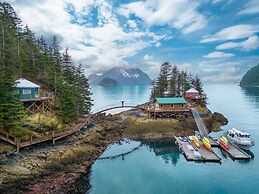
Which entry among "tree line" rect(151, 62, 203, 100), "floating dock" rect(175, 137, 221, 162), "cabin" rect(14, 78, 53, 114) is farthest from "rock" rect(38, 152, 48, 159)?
"tree line" rect(151, 62, 203, 100)

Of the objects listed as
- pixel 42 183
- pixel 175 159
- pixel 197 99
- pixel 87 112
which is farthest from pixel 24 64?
pixel 197 99

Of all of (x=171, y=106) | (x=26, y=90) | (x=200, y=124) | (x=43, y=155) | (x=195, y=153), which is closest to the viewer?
(x=43, y=155)

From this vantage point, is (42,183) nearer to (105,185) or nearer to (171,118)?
(105,185)

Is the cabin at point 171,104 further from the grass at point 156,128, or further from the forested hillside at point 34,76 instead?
the forested hillside at point 34,76

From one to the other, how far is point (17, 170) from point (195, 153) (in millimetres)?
25161

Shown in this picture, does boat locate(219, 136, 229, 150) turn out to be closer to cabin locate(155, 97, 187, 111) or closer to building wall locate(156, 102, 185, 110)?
cabin locate(155, 97, 187, 111)

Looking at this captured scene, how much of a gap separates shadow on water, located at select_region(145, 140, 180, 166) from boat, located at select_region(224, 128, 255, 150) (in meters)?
10.9

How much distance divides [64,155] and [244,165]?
86.5 feet

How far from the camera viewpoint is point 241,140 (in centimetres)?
3881

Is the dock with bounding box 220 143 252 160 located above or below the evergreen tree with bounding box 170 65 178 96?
below

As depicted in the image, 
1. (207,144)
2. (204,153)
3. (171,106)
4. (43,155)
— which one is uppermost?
(171,106)

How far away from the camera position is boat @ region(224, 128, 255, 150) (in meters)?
38.2

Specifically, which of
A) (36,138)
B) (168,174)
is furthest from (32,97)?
(168,174)

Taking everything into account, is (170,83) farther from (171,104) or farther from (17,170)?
(17,170)
